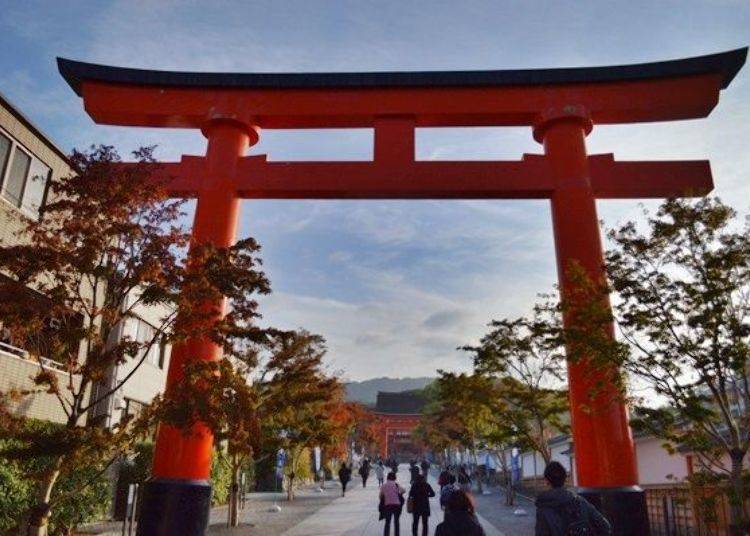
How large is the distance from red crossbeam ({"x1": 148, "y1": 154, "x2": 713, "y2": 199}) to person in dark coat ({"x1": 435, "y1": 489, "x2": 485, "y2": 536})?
7.40 metres

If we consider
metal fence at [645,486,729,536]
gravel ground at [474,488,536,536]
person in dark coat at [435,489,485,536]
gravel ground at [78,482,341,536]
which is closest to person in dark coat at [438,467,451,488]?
gravel ground at [474,488,536,536]

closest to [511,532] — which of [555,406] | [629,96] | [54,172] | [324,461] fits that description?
[555,406]

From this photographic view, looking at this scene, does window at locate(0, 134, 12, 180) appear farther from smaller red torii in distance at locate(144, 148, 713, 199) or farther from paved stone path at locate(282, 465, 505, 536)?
paved stone path at locate(282, 465, 505, 536)

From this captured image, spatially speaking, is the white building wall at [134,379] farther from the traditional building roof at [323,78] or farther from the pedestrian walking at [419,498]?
the pedestrian walking at [419,498]

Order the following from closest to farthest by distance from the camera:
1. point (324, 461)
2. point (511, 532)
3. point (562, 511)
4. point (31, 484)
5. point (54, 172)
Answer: point (562, 511) → point (31, 484) → point (54, 172) → point (511, 532) → point (324, 461)

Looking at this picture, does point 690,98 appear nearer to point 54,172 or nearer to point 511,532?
point 511,532

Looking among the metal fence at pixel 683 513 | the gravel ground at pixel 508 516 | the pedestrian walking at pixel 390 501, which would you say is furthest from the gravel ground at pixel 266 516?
Answer: the metal fence at pixel 683 513

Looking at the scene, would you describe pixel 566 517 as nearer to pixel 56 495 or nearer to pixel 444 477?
pixel 444 477

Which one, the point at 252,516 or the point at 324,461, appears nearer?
the point at 252,516

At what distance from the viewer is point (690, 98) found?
1177 centimetres

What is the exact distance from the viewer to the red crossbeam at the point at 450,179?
11.3m

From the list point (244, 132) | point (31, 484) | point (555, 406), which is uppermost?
point (244, 132)

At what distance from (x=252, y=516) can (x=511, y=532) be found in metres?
8.15

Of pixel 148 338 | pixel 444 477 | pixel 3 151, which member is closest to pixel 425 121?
pixel 444 477
